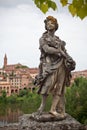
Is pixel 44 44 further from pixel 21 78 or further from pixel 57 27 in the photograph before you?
pixel 21 78

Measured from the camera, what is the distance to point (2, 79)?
406ft

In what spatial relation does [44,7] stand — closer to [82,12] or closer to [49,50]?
[82,12]

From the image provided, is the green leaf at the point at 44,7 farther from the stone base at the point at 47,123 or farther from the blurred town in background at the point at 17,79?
the blurred town in background at the point at 17,79

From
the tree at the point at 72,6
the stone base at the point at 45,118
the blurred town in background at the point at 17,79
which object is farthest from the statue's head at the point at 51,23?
the blurred town in background at the point at 17,79

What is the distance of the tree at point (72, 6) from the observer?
3.98 meters

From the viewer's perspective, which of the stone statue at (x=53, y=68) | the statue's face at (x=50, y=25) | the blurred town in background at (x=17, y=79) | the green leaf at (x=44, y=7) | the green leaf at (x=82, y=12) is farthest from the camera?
the blurred town in background at (x=17, y=79)

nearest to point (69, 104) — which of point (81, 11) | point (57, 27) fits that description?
point (57, 27)

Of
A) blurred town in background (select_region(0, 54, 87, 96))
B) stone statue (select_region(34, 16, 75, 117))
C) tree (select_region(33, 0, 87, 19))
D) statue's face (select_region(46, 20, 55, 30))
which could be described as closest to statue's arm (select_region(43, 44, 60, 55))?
stone statue (select_region(34, 16, 75, 117))

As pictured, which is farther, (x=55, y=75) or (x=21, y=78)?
(x=21, y=78)

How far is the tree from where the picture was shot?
3980 mm

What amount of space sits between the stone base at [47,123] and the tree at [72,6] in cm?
434

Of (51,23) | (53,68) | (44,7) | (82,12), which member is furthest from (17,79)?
(82,12)

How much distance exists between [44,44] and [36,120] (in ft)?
4.63

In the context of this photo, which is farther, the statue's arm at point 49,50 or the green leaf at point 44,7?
the statue's arm at point 49,50
